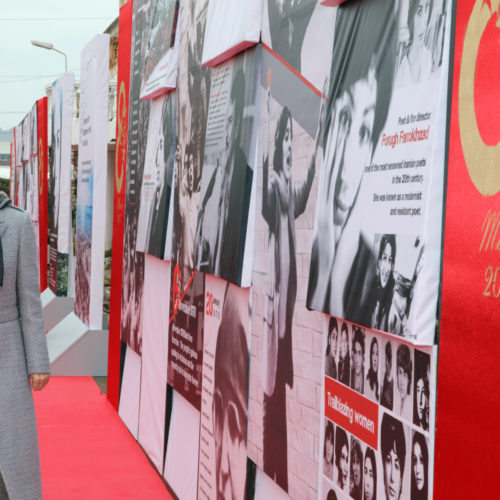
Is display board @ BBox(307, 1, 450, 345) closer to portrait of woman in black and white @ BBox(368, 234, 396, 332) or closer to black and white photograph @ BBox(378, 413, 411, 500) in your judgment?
portrait of woman in black and white @ BBox(368, 234, 396, 332)

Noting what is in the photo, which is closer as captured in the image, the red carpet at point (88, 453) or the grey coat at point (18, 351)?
the grey coat at point (18, 351)

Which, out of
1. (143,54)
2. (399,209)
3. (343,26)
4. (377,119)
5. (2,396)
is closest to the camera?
(399,209)

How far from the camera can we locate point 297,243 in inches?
118

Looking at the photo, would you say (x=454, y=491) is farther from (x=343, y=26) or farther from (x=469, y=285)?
(x=343, y=26)

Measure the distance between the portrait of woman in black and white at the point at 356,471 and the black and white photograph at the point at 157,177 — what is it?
2.71 meters

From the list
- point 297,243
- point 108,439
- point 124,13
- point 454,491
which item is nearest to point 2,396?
point 297,243

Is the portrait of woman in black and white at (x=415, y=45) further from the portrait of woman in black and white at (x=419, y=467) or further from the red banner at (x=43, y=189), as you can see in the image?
the red banner at (x=43, y=189)

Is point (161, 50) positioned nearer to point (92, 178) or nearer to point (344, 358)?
point (92, 178)

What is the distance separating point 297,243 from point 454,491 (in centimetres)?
122

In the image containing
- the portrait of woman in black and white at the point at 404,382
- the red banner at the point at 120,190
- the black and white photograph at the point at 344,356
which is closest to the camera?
the portrait of woman in black and white at the point at 404,382

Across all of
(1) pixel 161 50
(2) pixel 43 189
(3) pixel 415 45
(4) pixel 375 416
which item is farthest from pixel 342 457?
(2) pixel 43 189

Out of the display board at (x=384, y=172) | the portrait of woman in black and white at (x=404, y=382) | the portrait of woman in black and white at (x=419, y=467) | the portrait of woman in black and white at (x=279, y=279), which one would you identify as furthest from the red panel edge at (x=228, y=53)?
the portrait of woman in black and white at (x=419, y=467)

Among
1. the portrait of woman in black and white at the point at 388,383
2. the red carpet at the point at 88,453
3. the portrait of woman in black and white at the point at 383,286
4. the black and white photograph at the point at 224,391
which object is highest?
the portrait of woman in black and white at the point at 383,286

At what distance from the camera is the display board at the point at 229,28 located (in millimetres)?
3404
